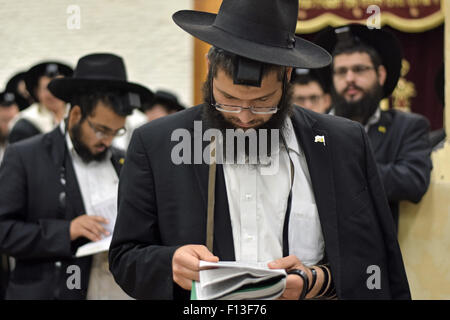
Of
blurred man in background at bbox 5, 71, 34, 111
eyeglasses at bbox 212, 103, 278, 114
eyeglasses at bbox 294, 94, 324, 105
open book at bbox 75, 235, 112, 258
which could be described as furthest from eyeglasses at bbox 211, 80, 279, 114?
blurred man in background at bbox 5, 71, 34, 111

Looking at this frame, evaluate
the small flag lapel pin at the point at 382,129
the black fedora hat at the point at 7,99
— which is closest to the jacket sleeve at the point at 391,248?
the small flag lapel pin at the point at 382,129

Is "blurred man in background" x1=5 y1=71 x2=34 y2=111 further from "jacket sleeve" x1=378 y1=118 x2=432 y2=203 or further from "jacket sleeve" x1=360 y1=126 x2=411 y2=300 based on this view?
"jacket sleeve" x1=360 y1=126 x2=411 y2=300

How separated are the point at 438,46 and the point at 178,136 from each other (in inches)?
267

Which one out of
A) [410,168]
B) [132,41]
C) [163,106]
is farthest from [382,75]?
[132,41]

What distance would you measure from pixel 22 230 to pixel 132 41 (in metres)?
5.54

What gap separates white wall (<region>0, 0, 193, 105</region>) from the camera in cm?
812

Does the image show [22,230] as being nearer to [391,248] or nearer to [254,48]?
[254,48]

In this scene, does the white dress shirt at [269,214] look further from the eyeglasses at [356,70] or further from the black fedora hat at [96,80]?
the eyeglasses at [356,70]

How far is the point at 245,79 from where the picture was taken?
6.31 feet

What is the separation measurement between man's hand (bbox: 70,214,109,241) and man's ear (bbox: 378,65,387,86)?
6.55 ft

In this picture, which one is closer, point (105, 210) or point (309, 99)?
point (105, 210)

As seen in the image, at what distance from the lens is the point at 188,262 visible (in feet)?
5.90
